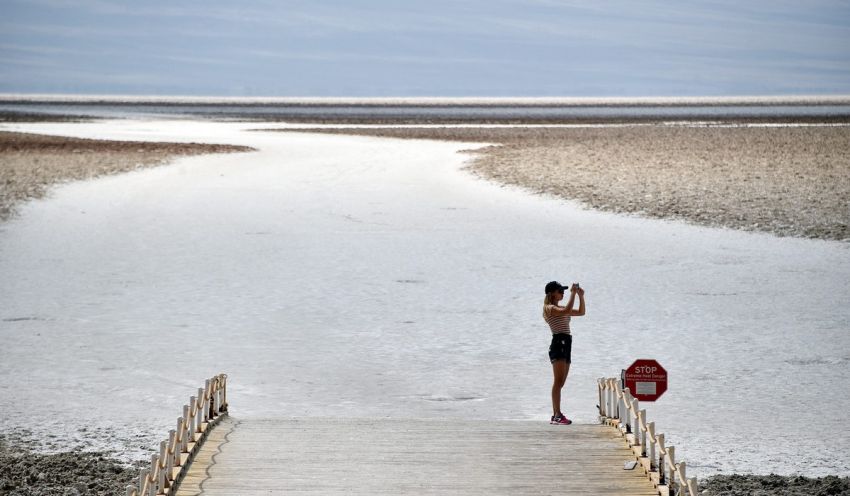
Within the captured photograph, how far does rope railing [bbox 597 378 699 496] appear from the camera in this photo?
281 inches

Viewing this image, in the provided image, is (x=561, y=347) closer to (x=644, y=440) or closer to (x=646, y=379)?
(x=646, y=379)

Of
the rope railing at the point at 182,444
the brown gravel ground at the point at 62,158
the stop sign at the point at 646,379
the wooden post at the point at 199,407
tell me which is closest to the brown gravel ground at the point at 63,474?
the rope railing at the point at 182,444

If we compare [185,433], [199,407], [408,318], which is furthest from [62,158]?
[185,433]

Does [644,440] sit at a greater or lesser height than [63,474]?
greater

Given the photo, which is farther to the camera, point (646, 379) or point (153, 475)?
point (646, 379)

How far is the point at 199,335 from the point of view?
14922 mm

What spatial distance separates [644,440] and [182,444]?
329 cm

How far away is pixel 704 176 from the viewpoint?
33281 mm

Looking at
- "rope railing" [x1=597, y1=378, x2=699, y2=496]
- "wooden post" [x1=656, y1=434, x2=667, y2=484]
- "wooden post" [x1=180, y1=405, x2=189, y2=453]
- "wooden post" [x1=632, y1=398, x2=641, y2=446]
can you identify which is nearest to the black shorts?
"rope railing" [x1=597, y1=378, x2=699, y2=496]

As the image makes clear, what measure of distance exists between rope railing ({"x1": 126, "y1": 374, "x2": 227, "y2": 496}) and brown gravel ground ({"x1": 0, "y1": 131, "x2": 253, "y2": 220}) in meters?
18.0

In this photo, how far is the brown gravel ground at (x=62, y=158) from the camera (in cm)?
3153

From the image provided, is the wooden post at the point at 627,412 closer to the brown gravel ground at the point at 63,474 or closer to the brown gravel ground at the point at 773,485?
the brown gravel ground at the point at 773,485

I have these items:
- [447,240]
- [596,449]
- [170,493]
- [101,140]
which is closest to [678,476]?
[596,449]

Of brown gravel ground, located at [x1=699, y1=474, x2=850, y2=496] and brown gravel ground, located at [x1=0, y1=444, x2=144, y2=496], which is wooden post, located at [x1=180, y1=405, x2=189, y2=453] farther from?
brown gravel ground, located at [x1=699, y1=474, x2=850, y2=496]
